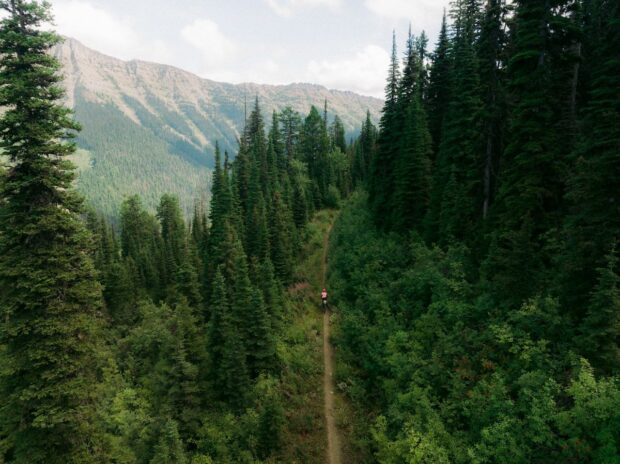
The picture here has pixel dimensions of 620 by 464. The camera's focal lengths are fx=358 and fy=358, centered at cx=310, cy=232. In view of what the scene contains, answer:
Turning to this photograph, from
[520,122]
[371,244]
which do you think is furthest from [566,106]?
[371,244]

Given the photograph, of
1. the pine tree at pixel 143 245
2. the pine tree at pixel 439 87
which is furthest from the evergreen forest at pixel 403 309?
the pine tree at pixel 143 245

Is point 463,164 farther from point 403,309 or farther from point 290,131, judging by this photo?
point 290,131

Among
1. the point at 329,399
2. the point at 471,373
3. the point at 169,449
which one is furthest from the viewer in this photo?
the point at 329,399

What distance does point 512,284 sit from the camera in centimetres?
1530

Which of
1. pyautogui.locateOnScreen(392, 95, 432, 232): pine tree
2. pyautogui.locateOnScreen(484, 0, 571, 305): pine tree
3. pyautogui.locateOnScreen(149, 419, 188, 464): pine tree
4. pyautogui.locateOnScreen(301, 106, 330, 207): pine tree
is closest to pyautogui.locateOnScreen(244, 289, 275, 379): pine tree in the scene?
pyautogui.locateOnScreen(149, 419, 188, 464): pine tree

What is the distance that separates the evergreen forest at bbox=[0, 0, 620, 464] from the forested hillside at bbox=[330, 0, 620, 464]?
91mm

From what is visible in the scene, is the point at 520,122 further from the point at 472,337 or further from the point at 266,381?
the point at 266,381

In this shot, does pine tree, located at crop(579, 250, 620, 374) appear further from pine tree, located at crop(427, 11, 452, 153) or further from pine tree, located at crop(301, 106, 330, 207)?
pine tree, located at crop(301, 106, 330, 207)

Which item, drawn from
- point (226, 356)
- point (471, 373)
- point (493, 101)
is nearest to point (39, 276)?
point (226, 356)

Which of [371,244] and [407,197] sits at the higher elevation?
[407,197]

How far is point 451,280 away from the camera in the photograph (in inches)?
791

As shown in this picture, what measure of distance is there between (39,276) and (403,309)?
1832cm

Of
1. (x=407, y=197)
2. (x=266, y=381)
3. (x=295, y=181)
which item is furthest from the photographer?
(x=295, y=181)

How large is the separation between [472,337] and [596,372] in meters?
4.97
